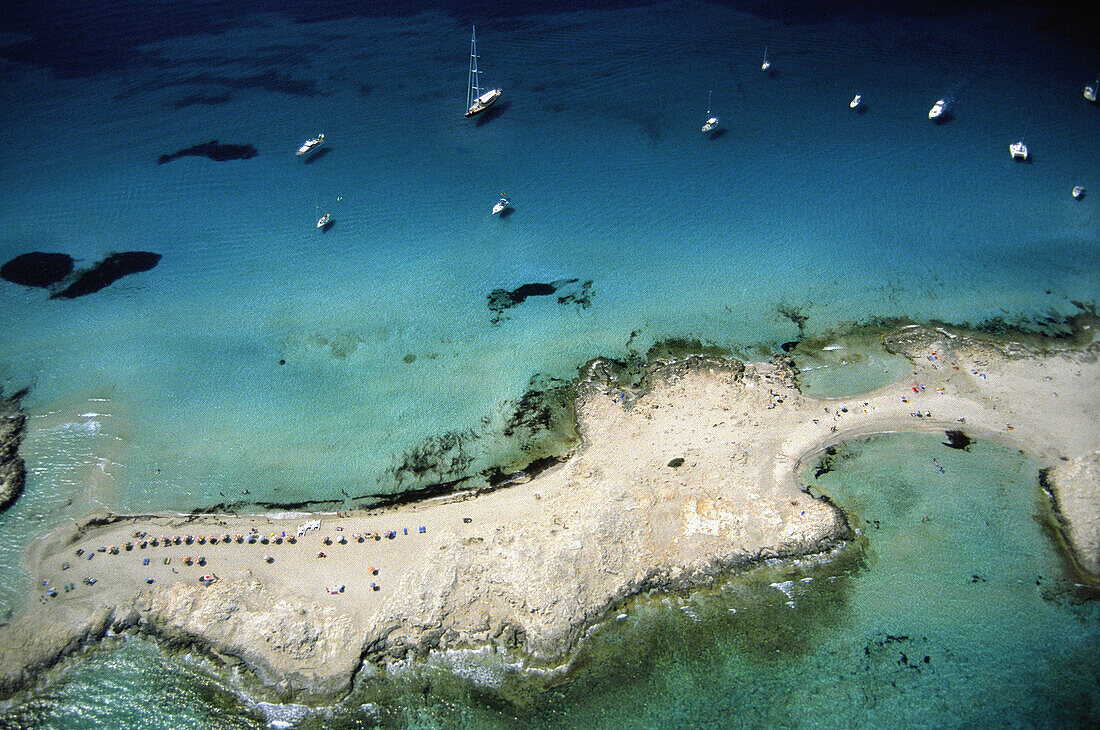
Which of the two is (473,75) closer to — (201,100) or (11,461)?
(201,100)

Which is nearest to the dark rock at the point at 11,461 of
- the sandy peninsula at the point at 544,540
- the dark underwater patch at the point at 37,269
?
the sandy peninsula at the point at 544,540

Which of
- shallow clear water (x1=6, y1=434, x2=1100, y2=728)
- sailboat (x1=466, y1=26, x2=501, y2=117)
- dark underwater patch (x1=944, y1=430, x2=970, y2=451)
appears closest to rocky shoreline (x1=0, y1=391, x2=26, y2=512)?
shallow clear water (x1=6, y1=434, x2=1100, y2=728)

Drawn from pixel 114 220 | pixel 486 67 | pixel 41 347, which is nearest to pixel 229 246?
pixel 114 220

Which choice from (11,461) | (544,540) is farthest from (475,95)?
(11,461)

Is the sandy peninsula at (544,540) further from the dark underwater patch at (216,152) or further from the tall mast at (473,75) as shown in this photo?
the tall mast at (473,75)

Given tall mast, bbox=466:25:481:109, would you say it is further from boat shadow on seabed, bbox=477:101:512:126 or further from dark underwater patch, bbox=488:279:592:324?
dark underwater patch, bbox=488:279:592:324

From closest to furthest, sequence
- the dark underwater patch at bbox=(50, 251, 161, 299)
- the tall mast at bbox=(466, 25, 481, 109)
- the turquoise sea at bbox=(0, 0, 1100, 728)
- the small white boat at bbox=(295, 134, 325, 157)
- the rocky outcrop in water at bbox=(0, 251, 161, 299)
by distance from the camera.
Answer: the turquoise sea at bbox=(0, 0, 1100, 728), the dark underwater patch at bbox=(50, 251, 161, 299), the rocky outcrop in water at bbox=(0, 251, 161, 299), the small white boat at bbox=(295, 134, 325, 157), the tall mast at bbox=(466, 25, 481, 109)
